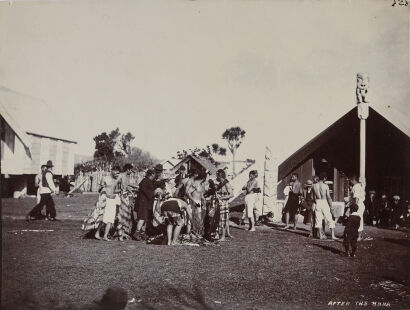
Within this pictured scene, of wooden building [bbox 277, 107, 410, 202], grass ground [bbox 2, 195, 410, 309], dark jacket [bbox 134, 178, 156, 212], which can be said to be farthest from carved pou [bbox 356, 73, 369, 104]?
dark jacket [bbox 134, 178, 156, 212]

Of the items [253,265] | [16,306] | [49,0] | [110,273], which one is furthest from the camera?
[49,0]

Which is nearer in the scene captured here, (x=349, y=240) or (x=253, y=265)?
(x=253, y=265)

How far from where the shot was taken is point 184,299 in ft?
17.6

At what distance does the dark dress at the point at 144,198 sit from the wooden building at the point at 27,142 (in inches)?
116

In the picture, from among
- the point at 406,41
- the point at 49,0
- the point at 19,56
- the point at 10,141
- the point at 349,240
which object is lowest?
the point at 349,240

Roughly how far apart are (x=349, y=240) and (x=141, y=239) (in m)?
4.71

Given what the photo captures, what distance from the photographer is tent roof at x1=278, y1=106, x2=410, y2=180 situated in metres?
12.2

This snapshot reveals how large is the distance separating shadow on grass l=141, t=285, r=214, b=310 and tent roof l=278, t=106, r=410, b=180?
356 inches

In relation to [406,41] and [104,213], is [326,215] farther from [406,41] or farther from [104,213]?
[104,213]

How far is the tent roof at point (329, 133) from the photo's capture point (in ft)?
40.1

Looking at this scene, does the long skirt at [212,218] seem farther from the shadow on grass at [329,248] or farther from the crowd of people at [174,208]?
the shadow on grass at [329,248]

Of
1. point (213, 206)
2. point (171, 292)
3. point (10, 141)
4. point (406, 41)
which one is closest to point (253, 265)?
point (171, 292)

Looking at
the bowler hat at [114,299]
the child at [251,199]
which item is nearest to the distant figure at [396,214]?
the child at [251,199]

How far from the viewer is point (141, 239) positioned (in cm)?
970
